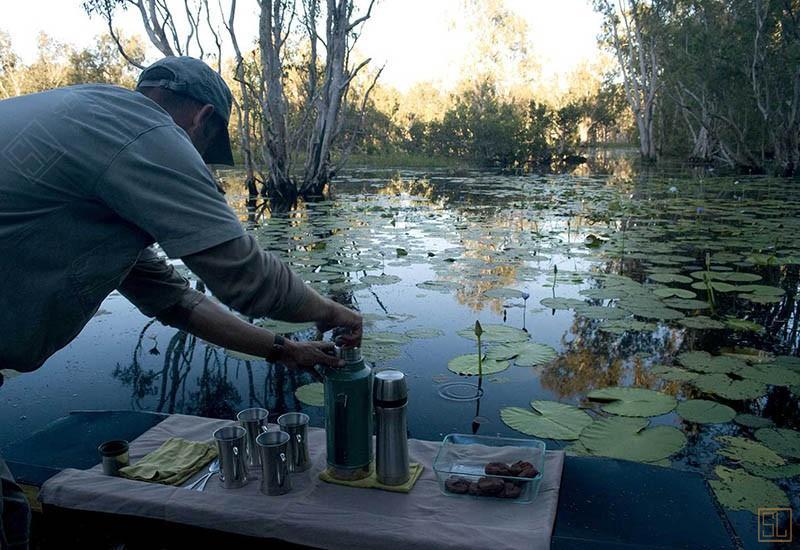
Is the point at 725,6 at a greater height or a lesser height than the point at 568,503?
greater

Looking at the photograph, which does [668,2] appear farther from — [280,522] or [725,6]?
[280,522]

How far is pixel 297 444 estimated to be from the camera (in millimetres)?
1724

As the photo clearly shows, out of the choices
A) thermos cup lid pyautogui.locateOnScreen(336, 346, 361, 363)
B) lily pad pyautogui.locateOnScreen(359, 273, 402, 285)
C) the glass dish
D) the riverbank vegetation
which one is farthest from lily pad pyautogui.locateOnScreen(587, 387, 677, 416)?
the riverbank vegetation

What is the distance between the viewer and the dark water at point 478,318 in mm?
2836

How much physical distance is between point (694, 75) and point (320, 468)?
21716 mm

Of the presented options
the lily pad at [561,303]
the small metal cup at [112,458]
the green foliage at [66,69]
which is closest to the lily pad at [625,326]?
the lily pad at [561,303]

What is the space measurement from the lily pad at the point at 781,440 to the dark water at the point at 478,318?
101 millimetres

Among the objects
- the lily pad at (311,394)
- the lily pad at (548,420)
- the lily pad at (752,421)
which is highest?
the lily pad at (752,421)

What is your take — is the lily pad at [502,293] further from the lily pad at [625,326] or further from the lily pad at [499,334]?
the lily pad at [625,326]

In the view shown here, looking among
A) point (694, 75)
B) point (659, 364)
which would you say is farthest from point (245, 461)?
point (694, 75)

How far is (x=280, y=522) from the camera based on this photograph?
57.6 inches

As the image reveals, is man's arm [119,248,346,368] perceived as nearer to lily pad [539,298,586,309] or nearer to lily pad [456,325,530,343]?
lily pad [456,325,530,343]

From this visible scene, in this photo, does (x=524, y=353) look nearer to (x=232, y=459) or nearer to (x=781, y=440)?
(x=781, y=440)

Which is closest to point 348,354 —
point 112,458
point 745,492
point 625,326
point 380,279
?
point 112,458
